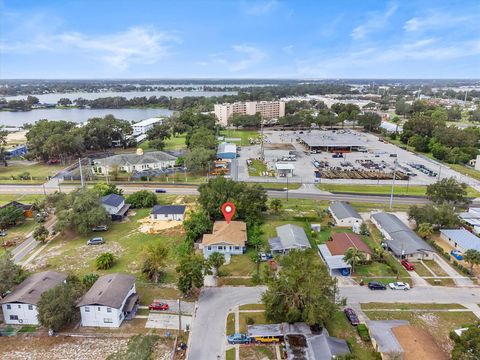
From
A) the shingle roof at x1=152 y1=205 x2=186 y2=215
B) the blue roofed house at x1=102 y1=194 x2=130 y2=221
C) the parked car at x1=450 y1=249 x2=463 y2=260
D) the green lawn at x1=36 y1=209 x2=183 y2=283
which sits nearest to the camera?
the green lawn at x1=36 y1=209 x2=183 y2=283

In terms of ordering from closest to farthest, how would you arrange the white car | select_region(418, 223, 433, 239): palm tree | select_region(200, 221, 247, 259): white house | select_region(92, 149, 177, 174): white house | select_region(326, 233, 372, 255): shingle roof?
the white car, select_region(326, 233, 372, 255): shingle roof, select_region(200, 221, 247, 259): white house, select_region(418, 223, 433, 239): palm tree, select_region(92, 149, 177, 174): white house

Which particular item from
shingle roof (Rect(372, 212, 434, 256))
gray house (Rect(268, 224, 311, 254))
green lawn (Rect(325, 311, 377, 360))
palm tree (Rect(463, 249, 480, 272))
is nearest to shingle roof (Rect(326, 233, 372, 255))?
gray house (Rect(268, 224, 311, 254))

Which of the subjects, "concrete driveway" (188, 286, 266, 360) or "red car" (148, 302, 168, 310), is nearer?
"concrete driveway" (188, 286, 266, 360)

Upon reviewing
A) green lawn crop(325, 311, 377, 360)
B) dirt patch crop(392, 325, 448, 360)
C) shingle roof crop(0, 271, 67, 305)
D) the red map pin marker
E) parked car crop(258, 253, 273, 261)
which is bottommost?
green lawn crop(325, 311, 377, 360)

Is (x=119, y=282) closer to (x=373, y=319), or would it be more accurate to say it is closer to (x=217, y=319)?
(x=217, y=319)

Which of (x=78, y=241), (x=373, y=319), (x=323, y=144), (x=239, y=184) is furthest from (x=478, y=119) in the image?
(x=78, y=241)

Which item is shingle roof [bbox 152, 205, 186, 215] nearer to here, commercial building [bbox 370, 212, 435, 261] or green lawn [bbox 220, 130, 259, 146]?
commercial building [bbox 370, 212, 435, 261]

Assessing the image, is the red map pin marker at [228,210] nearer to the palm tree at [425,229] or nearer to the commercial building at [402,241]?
the commercial building at [402,241]
